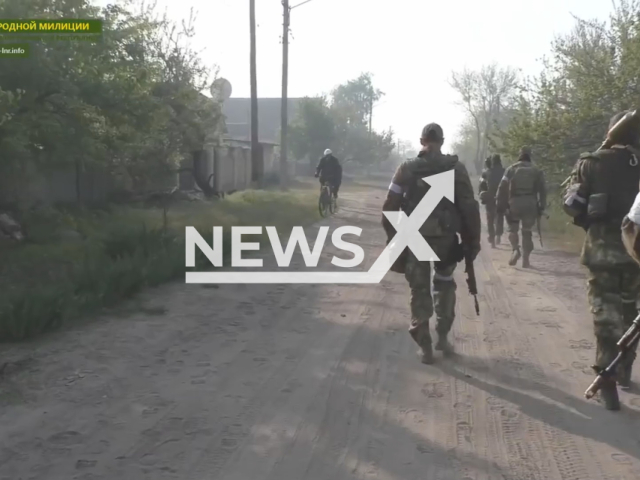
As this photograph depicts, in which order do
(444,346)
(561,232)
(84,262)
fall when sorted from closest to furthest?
(444,346) → (84,262) → (561,232)

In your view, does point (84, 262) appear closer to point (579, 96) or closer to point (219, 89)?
point (579, 96)

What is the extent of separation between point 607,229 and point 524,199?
6738 mm

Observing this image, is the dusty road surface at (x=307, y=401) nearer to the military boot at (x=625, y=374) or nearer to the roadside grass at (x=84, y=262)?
the military boot at (x=625, y=374)

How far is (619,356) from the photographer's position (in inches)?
185

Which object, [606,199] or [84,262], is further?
[84,262]

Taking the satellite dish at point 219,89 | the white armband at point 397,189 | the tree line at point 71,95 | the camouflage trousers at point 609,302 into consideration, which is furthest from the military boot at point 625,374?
the satellite dish at point 219,89

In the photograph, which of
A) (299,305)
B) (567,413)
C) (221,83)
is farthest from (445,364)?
(221,83)

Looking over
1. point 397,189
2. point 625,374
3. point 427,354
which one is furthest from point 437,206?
point 625,374

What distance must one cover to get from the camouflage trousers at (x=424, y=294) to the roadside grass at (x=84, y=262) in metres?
3.31

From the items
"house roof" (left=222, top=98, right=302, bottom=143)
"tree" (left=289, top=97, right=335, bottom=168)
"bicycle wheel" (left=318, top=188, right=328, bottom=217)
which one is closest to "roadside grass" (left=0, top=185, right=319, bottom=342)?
"bicycle wheel" (left=318, top=188, right=328, bottom=217)

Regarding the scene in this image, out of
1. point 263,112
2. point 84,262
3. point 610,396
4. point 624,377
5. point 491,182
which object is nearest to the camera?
point 610,396

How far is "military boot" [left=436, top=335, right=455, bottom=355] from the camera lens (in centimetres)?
666

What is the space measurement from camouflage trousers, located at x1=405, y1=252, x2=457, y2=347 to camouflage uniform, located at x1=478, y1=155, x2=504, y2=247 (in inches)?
333

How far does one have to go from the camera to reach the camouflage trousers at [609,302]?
17.4 ft
